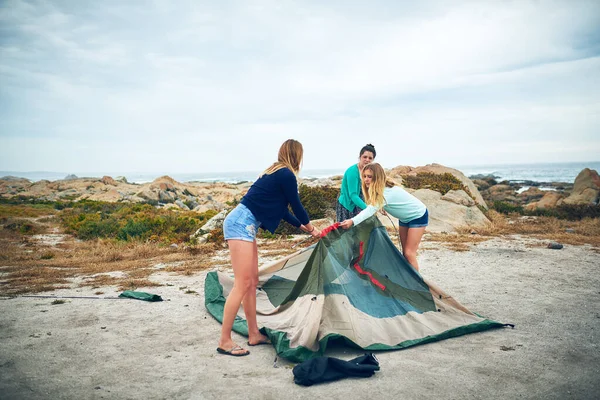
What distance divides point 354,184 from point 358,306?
105 inches

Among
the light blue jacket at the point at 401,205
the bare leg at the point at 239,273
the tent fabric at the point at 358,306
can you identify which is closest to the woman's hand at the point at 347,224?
the tent fabric at the point at 358,306

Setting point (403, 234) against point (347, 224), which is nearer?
point (347, 224)

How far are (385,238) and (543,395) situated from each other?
2.51 metres

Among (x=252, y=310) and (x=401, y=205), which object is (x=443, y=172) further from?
(x=252, y=310)

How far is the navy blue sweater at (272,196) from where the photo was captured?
14.5 feet

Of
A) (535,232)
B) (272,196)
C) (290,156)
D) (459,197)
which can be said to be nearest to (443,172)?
(459,197)

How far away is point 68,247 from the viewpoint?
1193cm

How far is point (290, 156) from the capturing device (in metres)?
4.54

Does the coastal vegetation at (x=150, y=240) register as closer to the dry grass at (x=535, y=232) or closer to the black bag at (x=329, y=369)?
the dry grass at (x=535, y=232)

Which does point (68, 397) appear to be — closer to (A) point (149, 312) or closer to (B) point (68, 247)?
(A) point (149, 312)

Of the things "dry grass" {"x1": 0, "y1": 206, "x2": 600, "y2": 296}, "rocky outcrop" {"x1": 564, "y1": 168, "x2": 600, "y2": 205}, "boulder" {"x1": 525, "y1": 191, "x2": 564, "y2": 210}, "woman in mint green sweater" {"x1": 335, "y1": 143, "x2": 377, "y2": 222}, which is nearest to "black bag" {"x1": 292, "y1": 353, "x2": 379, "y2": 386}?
"woman in mint green sweater" {"x1": 335, "y1": 143, "x2": 377, "y2": 222}

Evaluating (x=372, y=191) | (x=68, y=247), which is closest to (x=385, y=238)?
(x=372, y=191)

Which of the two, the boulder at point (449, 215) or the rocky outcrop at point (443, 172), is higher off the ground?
the rocky outcrop at point (443, 172)

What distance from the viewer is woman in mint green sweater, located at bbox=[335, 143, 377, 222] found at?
706cm
